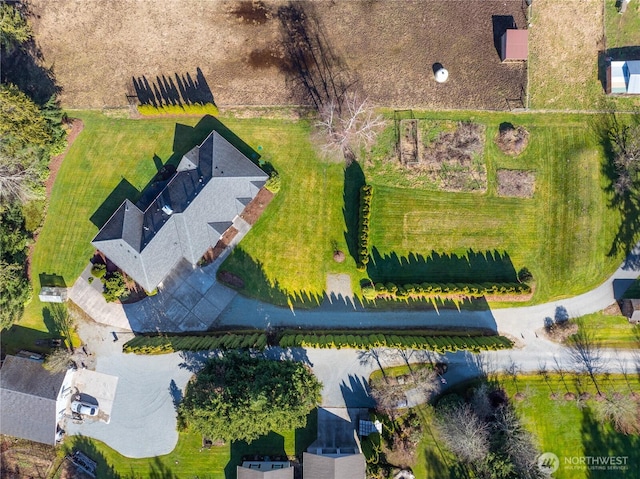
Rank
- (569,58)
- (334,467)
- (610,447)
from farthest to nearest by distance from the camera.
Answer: (569,58) < (610,447) < (334,467)

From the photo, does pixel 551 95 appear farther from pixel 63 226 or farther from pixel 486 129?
→ pixel 63 226

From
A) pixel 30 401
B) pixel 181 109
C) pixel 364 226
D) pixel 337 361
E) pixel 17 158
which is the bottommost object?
pixel 30 401

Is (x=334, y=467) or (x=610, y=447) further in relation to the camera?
(x=610, y=447)

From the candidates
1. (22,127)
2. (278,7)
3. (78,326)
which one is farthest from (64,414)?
(278,7)

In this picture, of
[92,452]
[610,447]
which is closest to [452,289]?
[610,447]

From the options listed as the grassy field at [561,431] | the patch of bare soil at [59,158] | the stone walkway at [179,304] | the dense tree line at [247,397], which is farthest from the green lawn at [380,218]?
the grassy field at [561,431]

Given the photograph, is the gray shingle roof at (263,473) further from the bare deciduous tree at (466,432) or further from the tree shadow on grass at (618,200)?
Answer: the tree shadow on grass at (618,200)

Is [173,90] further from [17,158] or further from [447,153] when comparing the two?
[447,153]

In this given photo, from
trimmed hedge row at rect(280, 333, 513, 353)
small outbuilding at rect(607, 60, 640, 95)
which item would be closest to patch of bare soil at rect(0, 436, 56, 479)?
trimmed hedge row at rect(280, 333, 513, 353)

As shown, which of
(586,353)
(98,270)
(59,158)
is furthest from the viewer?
(59,158)
